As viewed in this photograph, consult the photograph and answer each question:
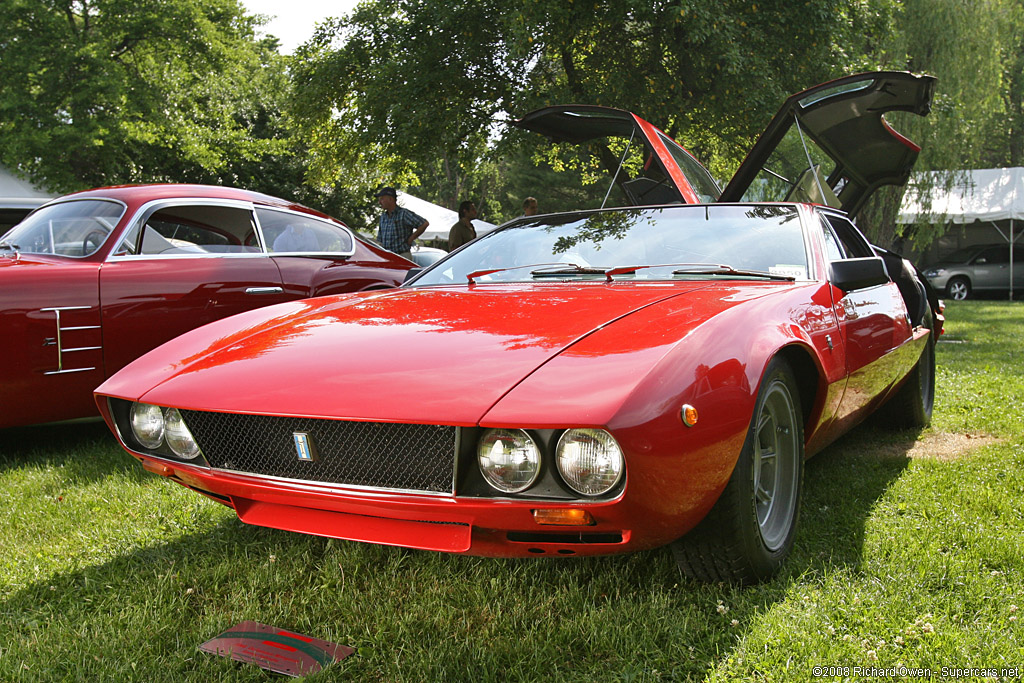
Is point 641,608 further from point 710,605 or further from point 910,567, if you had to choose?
point 910,567

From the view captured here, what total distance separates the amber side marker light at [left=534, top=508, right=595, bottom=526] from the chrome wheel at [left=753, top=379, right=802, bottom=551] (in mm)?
708

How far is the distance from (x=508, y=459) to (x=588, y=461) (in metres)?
0.18

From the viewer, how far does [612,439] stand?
1.73m

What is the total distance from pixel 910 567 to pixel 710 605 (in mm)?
731

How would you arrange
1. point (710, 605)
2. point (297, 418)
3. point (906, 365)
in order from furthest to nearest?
point (906, 365), point (710, 605), point (297, 418)

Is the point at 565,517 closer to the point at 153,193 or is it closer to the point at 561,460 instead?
the point at 561,460

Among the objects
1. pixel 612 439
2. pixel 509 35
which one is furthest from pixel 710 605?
pixel 509 35

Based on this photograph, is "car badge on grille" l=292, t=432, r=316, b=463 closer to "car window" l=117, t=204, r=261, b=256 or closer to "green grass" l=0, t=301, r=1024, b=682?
"green grass" l=0, t=301, r=1024, b=682

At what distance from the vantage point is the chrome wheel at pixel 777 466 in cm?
232

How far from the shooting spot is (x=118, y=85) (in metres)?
15.4

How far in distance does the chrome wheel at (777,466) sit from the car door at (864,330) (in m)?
0.48

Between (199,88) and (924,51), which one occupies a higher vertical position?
(924,51)

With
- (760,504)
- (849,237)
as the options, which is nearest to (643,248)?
(760,504)

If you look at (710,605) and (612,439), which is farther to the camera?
(710,605)
